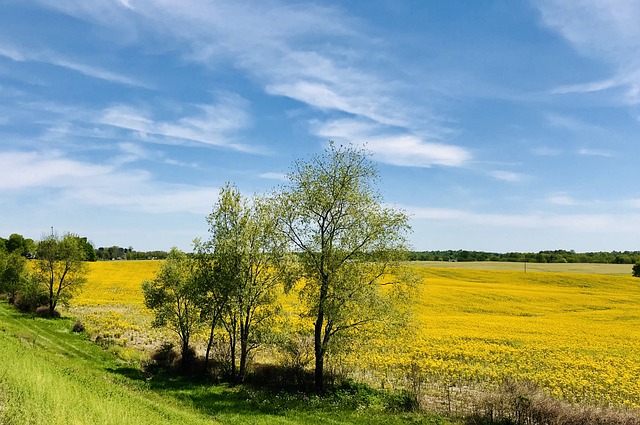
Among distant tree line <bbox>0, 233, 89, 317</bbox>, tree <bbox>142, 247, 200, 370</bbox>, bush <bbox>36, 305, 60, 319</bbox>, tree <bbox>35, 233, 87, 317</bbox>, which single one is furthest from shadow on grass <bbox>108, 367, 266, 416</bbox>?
tree <bbox>35, 233, 87, 317</bbox>

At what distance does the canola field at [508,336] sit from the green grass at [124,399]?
4.58 meters

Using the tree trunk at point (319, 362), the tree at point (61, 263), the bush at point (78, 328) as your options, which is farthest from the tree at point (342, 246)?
the tree at point (61, 263)

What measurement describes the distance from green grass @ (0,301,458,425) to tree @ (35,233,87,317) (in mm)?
18082

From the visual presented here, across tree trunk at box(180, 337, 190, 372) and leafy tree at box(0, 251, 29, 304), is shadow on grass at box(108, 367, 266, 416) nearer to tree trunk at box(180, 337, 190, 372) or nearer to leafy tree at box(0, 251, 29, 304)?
tree trunk at box(180, 337, 190, 372)

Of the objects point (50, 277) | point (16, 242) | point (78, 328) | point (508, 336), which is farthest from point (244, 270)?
point (16, 242)

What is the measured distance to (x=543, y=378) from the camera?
3042cm

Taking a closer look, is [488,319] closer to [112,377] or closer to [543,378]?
[543,378]

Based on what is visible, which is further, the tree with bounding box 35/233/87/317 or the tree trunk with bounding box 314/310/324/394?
the tree with bounding box 35/233/87/317

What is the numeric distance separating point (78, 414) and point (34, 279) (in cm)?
4883

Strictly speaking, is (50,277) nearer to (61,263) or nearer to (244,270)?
(61,263)

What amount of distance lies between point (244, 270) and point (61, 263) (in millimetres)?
36879

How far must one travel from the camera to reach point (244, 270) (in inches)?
1185

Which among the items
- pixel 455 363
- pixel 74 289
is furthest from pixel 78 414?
pixel 74 289

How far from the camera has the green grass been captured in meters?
12.4
